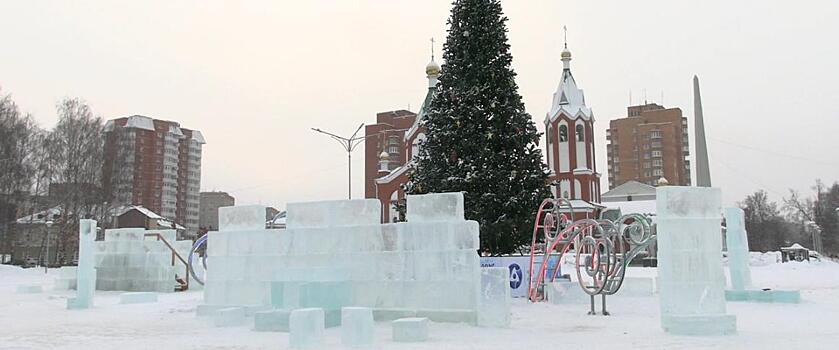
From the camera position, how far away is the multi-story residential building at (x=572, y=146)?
5506cm

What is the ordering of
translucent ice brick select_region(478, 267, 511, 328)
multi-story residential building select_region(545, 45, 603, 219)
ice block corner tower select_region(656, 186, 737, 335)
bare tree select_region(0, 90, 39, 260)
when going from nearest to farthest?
ice block corner tower select_region(656, 186, 737, 335)
translucent ice brick select_region(478, 267, 511, 328)
bare tree select_region(0, 90, 39, 260)
multi-story residential building select_region(545, 45, 603, 219)

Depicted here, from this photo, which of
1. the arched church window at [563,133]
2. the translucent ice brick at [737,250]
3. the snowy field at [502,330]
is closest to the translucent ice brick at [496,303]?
the snowy field at [502,330]

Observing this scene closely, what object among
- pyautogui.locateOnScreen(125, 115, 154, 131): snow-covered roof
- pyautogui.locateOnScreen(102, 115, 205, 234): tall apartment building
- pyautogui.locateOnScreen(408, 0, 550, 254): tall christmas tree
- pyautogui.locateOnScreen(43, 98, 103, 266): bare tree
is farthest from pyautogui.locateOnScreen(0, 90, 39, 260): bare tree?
pyautogui.locateOnScreen(125, 115, 154, 131): snow-covered roof

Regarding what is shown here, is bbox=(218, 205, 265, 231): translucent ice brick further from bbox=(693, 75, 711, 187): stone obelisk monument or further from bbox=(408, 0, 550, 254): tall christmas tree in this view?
bbox=(693, 75, 711, 187): stone obelisk monument

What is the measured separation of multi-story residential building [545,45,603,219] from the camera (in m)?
55.1

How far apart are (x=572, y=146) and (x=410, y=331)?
4669cm

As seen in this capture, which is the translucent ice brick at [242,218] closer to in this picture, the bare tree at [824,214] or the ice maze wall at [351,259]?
the ice maze wall at [351,259]

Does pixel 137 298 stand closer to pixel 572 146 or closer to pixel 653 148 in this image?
pixel 572 146

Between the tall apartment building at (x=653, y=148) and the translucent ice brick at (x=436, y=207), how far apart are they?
87450 mm

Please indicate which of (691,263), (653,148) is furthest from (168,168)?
(691,263)

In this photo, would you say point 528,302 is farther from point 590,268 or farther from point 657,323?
point 657,323

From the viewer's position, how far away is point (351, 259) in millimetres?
14719

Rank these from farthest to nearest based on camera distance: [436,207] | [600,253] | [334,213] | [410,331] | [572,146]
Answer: [572,146]
[600,253]
[334,213]
[436,207]
[410,331]

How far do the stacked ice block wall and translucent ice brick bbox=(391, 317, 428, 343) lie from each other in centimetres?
1700
